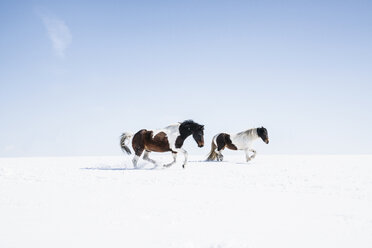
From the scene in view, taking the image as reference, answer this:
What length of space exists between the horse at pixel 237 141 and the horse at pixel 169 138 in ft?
9.92

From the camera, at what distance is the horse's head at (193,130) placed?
9242 mm

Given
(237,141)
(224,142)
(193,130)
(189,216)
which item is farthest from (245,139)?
(189,216)

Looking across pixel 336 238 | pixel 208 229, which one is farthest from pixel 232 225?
pixel 336 238

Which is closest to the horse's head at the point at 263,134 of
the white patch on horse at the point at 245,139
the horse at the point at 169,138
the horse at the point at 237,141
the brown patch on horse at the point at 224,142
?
the horse at the point at 237,141

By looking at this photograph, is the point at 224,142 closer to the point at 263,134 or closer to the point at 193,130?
the point at 263,134

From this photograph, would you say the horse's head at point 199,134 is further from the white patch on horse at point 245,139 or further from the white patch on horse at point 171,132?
the white patch on horse at point 245,139

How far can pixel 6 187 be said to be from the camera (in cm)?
530

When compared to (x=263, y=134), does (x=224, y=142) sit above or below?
below

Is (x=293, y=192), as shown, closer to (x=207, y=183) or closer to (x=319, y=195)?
(x=319, y=195)

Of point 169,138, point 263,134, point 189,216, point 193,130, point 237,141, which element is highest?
point 263,134

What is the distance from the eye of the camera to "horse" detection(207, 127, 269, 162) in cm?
1158

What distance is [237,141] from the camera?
1191cm

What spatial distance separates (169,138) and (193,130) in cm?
88

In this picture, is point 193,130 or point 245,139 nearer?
point 193,130
